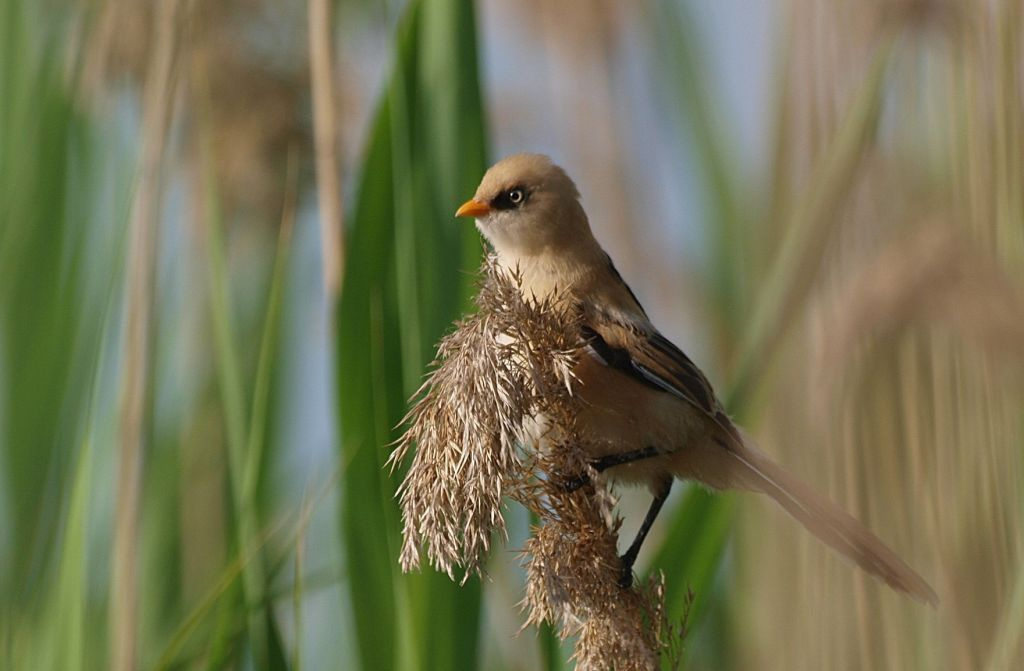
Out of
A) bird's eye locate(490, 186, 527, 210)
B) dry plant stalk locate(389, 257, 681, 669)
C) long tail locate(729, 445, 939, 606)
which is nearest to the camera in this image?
dry plant stalk locate(389, 257, 681, 669)

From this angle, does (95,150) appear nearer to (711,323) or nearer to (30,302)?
(30,302)

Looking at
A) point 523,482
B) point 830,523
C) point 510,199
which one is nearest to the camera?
point 523,482

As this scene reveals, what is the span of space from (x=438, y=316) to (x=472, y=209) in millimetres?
215

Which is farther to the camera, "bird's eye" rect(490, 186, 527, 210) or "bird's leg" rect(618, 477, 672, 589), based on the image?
"bird's eye" rect(490, 186, 527, 210)

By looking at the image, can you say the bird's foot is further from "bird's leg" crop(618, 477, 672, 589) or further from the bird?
the bird

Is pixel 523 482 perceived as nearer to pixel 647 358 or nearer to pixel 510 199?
pixel 647 358

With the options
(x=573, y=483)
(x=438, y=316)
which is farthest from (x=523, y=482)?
(x=438, y=316)

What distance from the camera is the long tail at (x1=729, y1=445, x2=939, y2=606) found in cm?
161

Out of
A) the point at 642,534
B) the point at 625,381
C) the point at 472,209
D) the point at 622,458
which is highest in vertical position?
the point at 472,209

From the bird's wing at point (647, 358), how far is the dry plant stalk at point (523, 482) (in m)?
0.38

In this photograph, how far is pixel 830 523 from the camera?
5.60ft

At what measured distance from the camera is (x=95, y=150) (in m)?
1.97

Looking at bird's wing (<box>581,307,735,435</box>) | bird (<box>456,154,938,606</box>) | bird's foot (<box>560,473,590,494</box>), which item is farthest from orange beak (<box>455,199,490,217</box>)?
bird's foot (<box>560,473,590,494</box>)

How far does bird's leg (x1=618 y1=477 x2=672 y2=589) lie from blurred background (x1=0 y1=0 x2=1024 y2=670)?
109 mm
